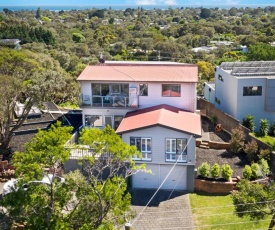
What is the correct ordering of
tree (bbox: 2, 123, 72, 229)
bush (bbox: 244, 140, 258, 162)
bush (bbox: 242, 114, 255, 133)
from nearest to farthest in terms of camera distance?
tree (bbox: 2, 123, 72, 229) → bush (bbox: 244, 140, 258, 162) → bush (bbox: 242, 114, 255, 133)

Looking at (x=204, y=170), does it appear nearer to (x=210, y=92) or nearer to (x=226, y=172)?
(x=226, y=172)

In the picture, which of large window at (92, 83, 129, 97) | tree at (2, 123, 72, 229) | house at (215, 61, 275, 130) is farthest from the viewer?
house at (215, 61, 275, 130)

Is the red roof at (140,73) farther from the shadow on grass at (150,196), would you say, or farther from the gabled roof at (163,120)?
the shadow on grass at (150,196)

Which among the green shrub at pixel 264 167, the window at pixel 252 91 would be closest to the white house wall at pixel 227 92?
the window at pixel 252 91

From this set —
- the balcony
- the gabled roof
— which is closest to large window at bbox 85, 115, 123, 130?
the balcony

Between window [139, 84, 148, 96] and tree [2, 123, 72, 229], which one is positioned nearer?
tree [2, 123, 72, 229]

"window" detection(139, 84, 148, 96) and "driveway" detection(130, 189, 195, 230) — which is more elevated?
"window" detection(139, 84, 148, 96)

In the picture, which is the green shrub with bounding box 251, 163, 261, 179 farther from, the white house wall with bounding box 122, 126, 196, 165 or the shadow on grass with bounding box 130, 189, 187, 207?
the shadow on grass with bounding box 130, 189, 187, 207
